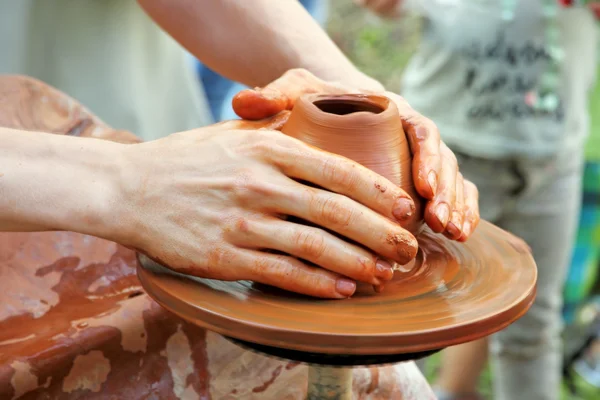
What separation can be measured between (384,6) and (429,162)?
163cm

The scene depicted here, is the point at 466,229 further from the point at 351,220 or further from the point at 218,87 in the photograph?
the point at 218,87

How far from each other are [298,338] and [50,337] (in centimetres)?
44

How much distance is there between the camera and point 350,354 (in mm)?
857

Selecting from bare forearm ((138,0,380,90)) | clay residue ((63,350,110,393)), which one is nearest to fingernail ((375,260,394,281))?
clay residue ((63,350,110,393))

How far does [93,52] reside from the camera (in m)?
2.19

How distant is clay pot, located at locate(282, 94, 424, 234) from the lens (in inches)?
41.7

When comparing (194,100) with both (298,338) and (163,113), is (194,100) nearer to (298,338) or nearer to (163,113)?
(163,113)

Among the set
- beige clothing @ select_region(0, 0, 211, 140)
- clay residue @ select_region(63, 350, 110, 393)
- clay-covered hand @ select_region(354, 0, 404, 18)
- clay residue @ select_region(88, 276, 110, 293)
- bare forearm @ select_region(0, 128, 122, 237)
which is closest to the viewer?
bare forearm @ select_region(0, 128, 122, 237)

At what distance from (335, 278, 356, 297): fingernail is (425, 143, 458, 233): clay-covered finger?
182mm

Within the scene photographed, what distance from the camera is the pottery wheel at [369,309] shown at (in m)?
0.85

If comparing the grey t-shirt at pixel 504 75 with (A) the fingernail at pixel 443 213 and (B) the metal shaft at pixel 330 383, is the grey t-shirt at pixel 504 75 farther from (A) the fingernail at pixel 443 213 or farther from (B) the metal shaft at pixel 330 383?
(B) the metal shaft at pixel 330 383

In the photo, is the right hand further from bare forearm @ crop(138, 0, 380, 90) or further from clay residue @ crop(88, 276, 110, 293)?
bare forearm @ crop(138, 0, 380, 90)

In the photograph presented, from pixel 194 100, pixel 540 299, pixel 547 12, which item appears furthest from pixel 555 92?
pixel 194 100

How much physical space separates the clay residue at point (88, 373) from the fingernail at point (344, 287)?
399 millimetres
